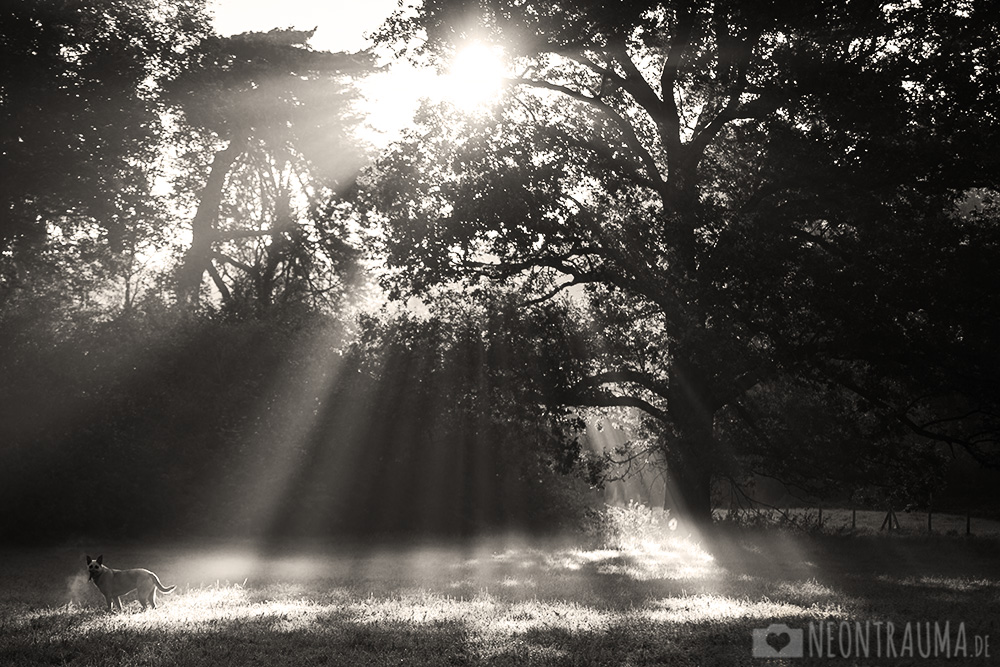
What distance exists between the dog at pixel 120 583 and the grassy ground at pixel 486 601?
0.25 metres

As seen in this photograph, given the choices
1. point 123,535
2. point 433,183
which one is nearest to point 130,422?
point 123,535

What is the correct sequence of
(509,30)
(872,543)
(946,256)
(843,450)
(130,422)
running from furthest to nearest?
(130,422) → (872,543) → (843,450) → (509,30) → (946,256)

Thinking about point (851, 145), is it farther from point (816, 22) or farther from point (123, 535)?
point (123, 535)

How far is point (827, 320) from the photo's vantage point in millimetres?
19453

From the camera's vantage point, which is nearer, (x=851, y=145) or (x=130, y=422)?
(x=851, y=145)

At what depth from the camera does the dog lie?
13828 millimetres

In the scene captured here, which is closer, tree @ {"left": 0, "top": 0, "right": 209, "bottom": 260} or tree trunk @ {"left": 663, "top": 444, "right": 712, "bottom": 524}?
tree trunk @ {"left": 663, "top": 444, "right": 712, "bottom": 524}

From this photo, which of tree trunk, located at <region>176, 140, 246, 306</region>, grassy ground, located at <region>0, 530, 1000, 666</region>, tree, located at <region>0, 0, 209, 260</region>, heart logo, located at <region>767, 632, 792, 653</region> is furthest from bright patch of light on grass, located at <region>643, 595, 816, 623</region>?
tree trunk, located at <region>176, 140, 246, 306</region>

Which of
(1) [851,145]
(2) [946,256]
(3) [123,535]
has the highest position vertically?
(1) [851,145]

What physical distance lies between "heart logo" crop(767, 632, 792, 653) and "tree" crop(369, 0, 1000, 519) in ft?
29.6

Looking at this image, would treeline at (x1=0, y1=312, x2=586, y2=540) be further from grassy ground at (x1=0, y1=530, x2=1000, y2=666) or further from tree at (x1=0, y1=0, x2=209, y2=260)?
tree at (x1=0, y1=0, x2=209, y2=260)

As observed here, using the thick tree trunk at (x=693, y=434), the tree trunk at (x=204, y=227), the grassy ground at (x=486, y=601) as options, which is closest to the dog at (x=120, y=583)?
the grassy ground at (x=486, y=601)

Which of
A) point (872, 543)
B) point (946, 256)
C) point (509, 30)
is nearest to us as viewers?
point (946, 256)

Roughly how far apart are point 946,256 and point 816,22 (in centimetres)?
564
